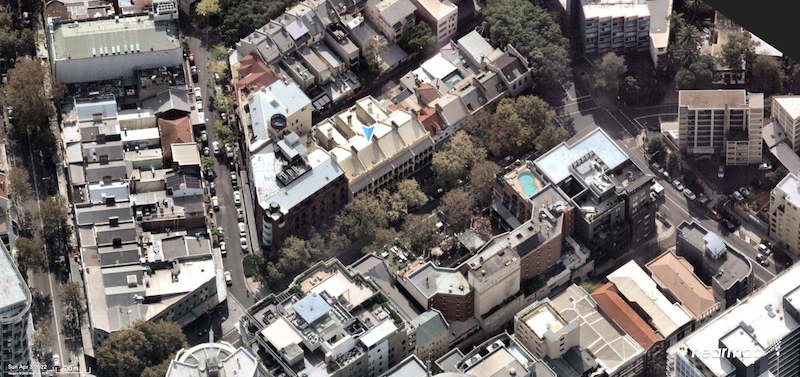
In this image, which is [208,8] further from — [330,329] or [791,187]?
[791,187]

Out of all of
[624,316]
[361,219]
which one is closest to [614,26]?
[624,316]

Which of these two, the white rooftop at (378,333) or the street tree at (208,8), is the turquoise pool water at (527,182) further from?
the street tree at (208,8)

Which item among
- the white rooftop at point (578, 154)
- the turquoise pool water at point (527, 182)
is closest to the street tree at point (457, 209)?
the turquoise pool water at point (527, 182)

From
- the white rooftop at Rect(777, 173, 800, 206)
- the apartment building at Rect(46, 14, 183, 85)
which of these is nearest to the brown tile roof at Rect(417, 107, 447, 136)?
the apartment building at Rect(46, 14, 183, 85)

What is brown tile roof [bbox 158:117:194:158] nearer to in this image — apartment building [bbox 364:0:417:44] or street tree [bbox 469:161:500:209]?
apartment building [bbox 364:0:417:44]

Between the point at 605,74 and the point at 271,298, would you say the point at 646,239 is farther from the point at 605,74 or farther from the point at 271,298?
the point at 271,298

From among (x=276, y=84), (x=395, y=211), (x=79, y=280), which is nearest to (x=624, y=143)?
(x=395, y=211)
